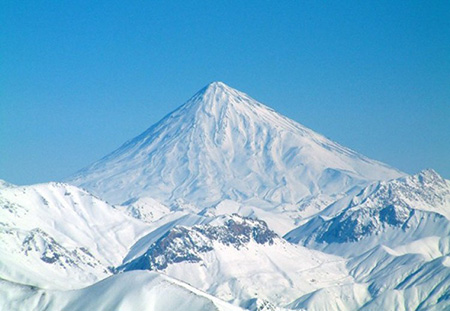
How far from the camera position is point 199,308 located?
198625 mm
